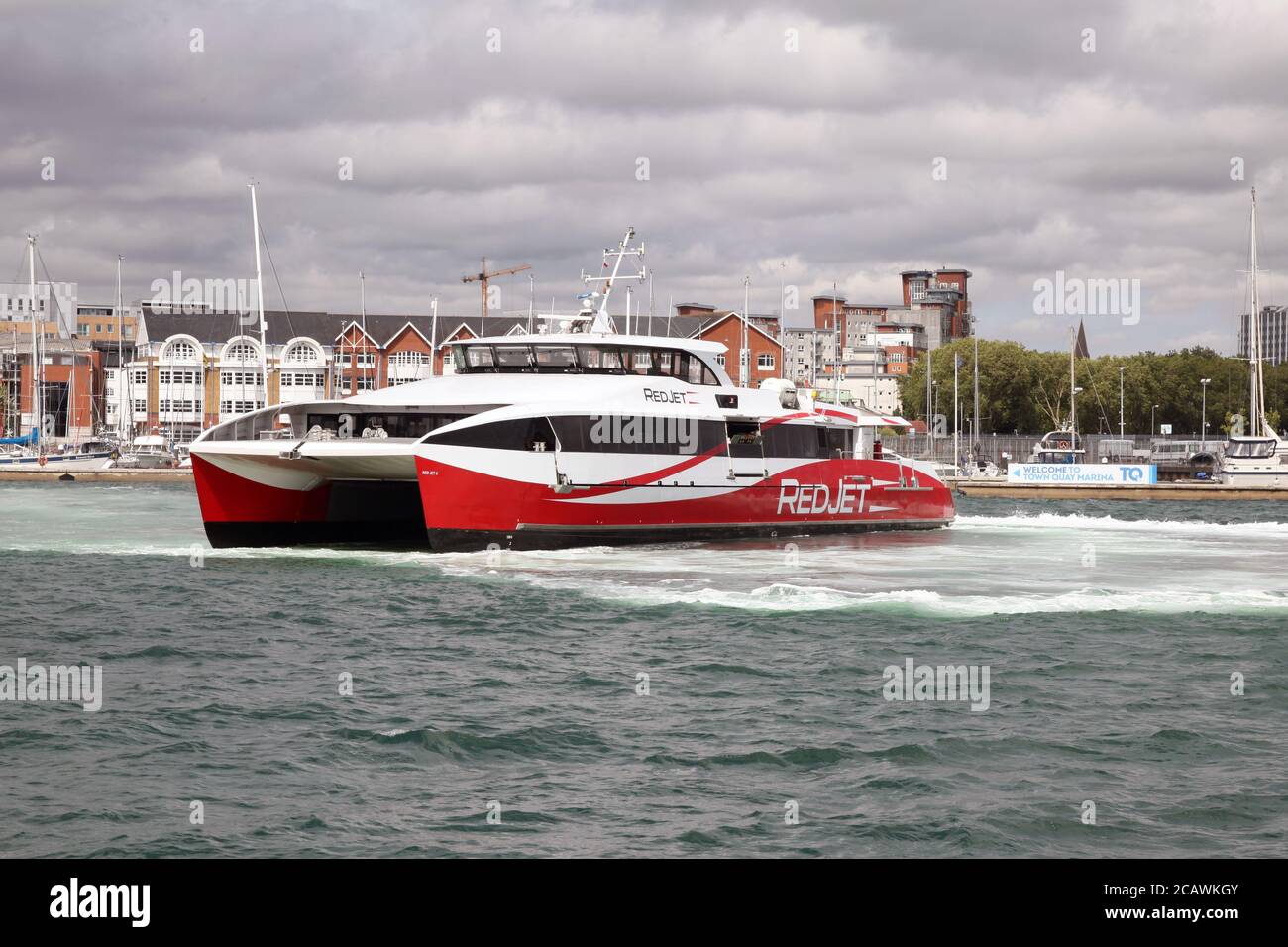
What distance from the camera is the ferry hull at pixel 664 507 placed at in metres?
23.0

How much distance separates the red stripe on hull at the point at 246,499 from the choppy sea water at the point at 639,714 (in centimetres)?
216

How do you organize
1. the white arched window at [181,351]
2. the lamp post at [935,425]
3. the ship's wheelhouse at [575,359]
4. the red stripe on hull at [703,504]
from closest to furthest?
the red stripe on hull at [703,504] < the ship's wheelhouse at [575,359] < the lamp post at [935,425] < the white arched window at [181,351]

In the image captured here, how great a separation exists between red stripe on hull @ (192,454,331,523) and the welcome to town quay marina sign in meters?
43.0

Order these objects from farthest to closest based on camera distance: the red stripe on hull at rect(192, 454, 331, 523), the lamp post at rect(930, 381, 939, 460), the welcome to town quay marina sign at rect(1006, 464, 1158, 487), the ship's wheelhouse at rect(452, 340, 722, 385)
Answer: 1. the lamp post at rect(930, 381, 939, 460)
2. the welcome to town quay marina sign at rect(1006, 464, 1158, 487)
3. the ship's wheelhouse at rect(452, 340, 722, 385)
4. the red stripe on hull at rect(192, 454, 331, 523)

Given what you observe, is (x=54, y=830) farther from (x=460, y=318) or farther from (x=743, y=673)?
(x=460, y=318)

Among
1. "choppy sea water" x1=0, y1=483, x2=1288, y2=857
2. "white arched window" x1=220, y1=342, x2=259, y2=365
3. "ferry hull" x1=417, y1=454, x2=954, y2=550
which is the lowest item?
"choppy sea water" x1=0, y1=483, x2=1288, y2=857

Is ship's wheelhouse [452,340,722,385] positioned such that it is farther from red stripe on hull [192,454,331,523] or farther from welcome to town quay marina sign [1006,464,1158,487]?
welcome to town quay marina sign [1006,464,1158,487]

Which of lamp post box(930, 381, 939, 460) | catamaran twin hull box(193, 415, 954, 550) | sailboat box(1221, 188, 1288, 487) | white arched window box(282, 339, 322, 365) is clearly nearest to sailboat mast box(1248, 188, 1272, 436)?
sailboat box(1221, 188, 1288, 487)

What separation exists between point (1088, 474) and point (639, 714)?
53.5m

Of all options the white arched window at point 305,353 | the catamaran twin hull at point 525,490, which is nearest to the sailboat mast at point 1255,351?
the catamaran twin hull at point 525,490

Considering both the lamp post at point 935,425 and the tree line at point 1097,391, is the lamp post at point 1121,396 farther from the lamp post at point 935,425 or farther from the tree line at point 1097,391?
the lamp post at point 935,425

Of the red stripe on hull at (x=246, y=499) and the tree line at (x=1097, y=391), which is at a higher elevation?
the tree line at (x=1097, y=391)

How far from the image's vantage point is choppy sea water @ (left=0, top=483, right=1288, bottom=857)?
8.23 meters
